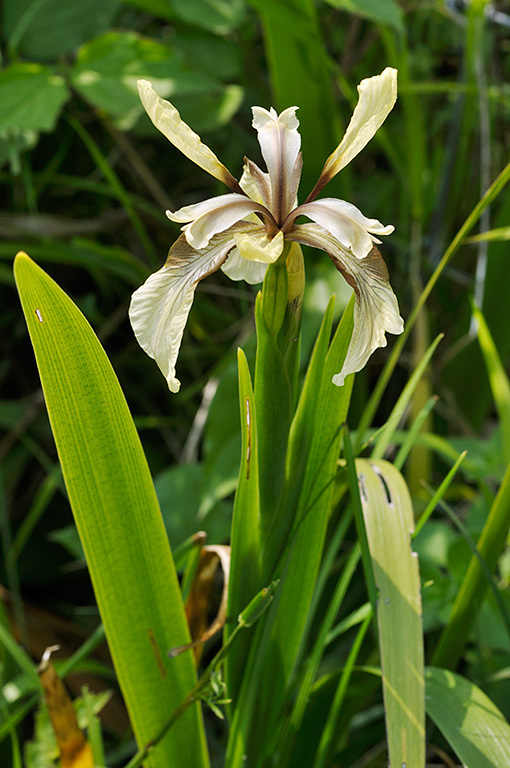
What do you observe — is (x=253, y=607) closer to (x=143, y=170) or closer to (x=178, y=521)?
(x=178, y=521)

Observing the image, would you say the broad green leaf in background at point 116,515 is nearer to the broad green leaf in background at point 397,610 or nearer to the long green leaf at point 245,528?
the long green leaf at point 245,528

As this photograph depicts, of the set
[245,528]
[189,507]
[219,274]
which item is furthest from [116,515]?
[219,274]

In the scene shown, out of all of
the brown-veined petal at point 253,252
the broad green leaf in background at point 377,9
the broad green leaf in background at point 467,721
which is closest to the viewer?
the brown-veined petal at point 253,252

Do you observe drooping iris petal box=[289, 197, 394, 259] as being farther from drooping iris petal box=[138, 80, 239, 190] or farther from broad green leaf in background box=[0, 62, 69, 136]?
broad green leaf in background box=[0, 62, 69, 136]

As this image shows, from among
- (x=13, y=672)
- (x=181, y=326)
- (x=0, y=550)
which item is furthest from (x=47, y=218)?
(x=181, y=326)

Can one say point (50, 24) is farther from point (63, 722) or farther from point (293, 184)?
point (63, 722)

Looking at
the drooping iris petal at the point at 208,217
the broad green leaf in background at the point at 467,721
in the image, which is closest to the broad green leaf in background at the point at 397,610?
the broad green leaf in background at the point at 467,721

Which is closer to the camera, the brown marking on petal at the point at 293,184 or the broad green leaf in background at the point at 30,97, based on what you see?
the brown marking on petal at the point at 293,184
